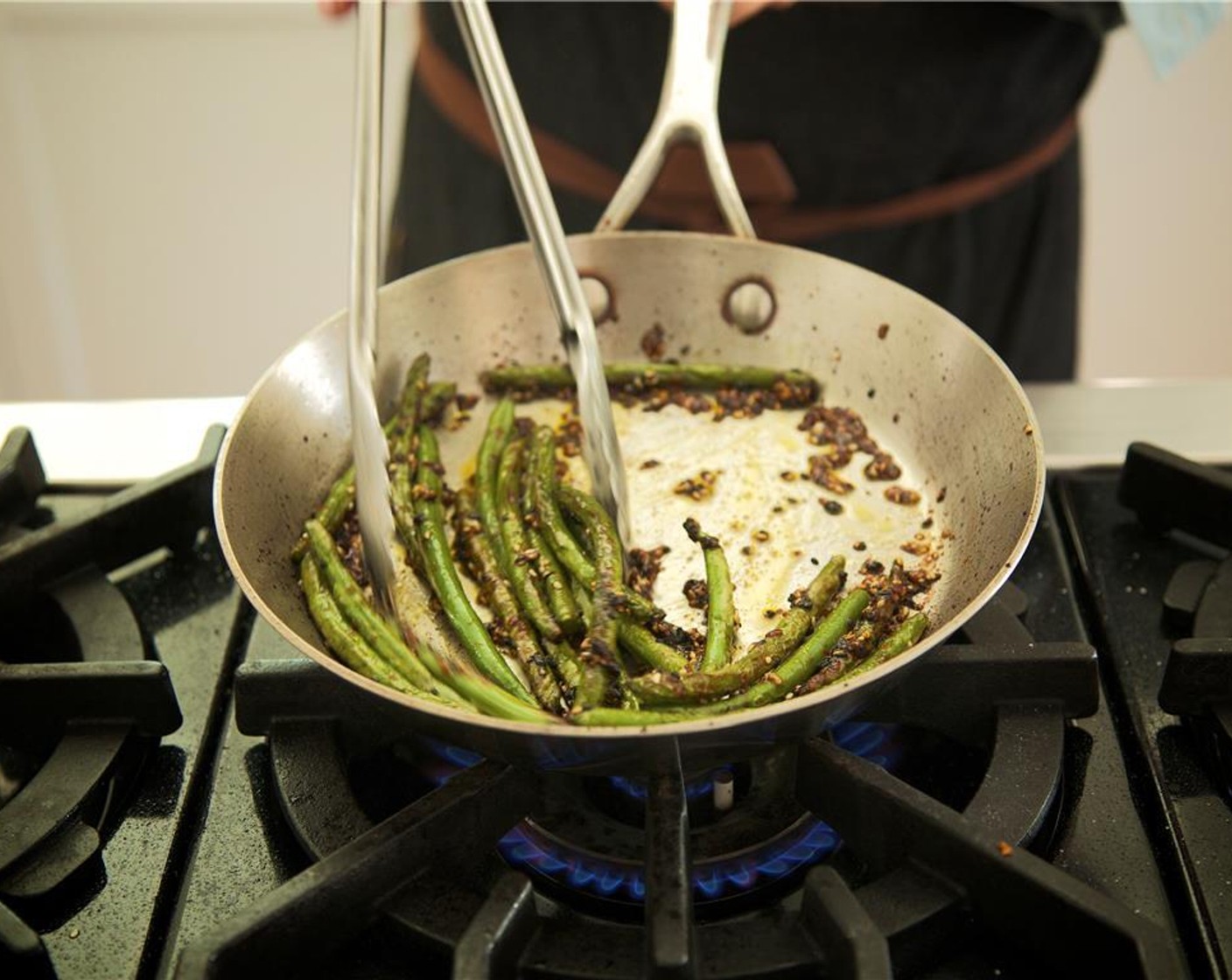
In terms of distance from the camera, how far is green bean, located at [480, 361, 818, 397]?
1779mm

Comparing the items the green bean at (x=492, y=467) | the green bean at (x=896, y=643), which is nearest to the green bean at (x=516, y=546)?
the green bean at (x=492, y=467)

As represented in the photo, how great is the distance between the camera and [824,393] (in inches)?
70.4

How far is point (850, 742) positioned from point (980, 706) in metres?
0.13

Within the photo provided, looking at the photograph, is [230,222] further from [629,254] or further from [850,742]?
[850,742]

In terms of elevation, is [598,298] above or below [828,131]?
Result: below

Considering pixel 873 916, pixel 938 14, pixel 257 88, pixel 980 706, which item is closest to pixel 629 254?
pixel 938 14

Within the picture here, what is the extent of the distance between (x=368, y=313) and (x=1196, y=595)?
35.6 inches

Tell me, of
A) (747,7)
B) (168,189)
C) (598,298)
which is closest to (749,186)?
(747,7)

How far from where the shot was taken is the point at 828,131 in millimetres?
2145

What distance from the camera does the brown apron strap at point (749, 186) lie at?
7.13ft

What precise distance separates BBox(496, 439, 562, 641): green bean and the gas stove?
0.22 m

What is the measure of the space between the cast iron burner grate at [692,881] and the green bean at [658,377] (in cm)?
66

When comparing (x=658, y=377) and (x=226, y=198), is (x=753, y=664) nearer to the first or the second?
(x=658, y=377)

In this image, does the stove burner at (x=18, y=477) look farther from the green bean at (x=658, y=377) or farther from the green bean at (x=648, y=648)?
the green bean at (x=648, y=648)
